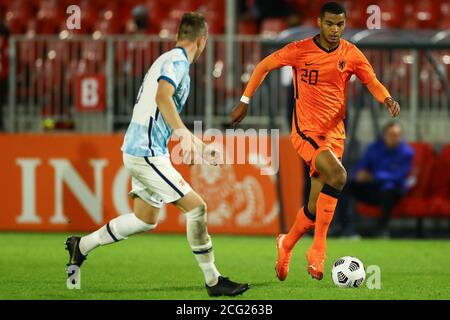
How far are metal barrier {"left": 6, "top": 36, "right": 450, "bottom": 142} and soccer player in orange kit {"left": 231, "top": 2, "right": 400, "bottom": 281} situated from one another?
540cm

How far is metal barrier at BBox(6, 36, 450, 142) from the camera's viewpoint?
15250 mm

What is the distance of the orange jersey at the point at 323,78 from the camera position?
31.5 ft

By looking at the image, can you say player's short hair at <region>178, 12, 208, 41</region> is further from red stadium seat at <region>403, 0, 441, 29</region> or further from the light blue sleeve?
red stadium seat at <region>403, 0, 441, 29</region>

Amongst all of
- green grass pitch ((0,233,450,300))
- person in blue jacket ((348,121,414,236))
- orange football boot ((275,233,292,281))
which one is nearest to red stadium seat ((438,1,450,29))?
person in blue jacket ((348,121,414,236))

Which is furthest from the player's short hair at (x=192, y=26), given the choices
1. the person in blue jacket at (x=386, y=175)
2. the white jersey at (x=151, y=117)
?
the person in blue jacket at (x=386, y=175)

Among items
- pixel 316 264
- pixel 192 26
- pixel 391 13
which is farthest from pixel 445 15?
pixel 192 26

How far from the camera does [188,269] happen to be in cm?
1040

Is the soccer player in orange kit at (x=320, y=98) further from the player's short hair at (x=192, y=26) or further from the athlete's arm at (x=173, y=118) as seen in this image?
the athlete's arm at (x=173, y=118)

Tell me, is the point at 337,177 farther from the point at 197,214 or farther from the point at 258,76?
the point at 197,214

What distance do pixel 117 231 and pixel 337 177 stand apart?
191cm

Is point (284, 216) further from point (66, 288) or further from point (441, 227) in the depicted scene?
point (66, 288)

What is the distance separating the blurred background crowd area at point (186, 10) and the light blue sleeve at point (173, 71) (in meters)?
9.16
